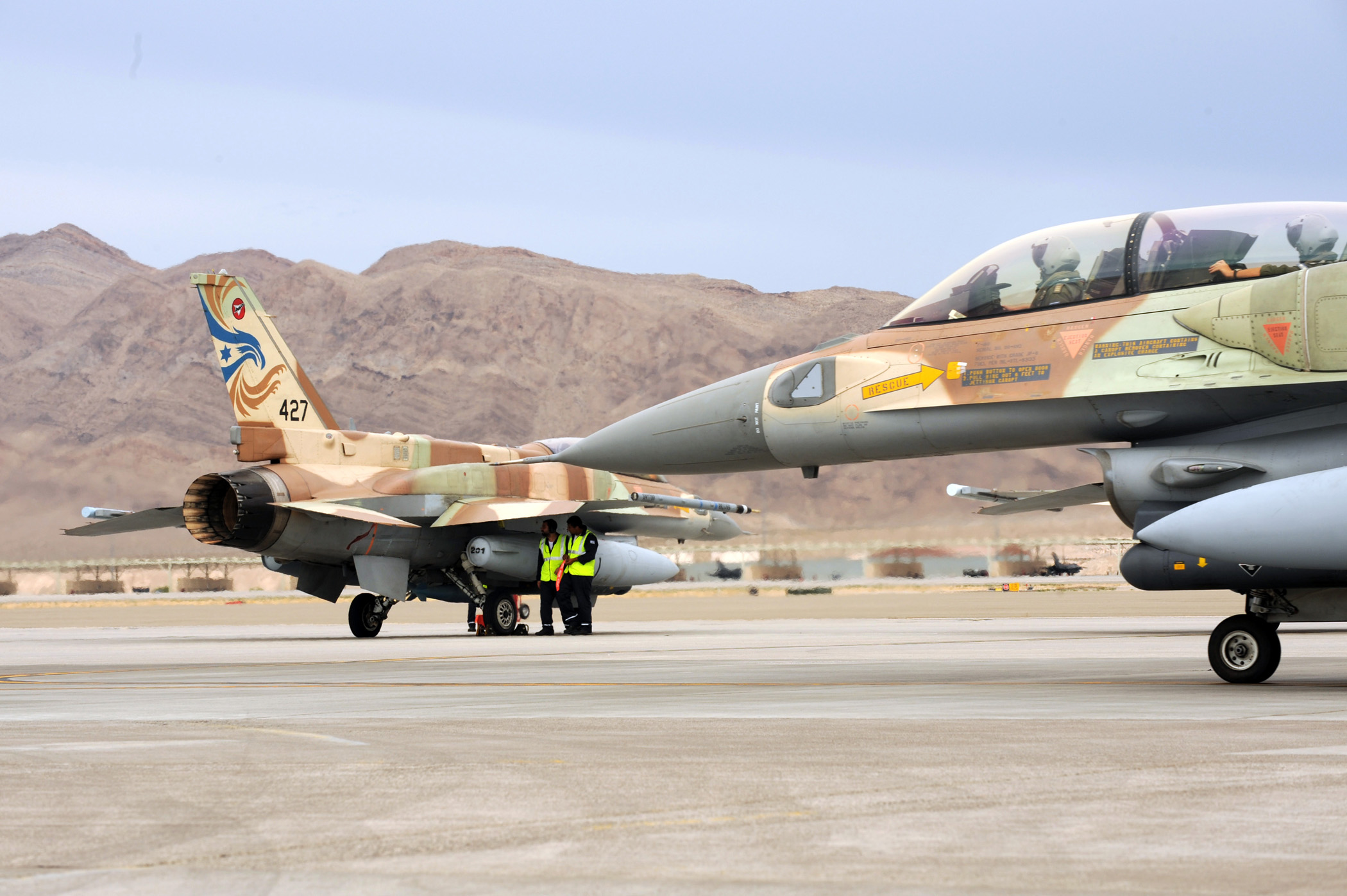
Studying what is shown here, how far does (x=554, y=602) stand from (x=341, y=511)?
3.72 metres

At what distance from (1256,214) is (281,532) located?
16.4m

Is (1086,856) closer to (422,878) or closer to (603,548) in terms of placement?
(422,878)

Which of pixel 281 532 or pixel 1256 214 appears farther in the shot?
pixel 281 532

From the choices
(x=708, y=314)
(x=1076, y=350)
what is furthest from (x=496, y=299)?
(x=1076, y=350)

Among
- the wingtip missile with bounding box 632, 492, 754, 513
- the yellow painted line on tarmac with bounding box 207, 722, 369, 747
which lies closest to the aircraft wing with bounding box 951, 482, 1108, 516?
the wingtip missile with bounding box 632, 492, 754, 513

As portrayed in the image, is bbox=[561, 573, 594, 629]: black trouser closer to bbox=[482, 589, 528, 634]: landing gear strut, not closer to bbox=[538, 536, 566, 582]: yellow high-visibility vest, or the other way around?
bbox=[538, 536, 566, 582]: yellow high-visibility vest

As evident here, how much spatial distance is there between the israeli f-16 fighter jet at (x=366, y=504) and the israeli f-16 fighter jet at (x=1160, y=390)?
12030 millimetres

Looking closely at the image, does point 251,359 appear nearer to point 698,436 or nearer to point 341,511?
point 341,511

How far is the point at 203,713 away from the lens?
9.23 meters

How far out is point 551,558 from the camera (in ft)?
71.2

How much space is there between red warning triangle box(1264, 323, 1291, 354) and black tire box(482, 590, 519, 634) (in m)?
16.3

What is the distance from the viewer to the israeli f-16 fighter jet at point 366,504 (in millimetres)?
23062

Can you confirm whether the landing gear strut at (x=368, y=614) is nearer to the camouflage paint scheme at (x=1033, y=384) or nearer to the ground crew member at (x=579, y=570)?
the ground crew member at (x=579, y=570)

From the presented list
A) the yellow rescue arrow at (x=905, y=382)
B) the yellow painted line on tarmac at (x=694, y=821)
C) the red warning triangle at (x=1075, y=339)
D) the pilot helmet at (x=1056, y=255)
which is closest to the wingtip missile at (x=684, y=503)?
the yellow rescue arrow at (x=905, y=382)
